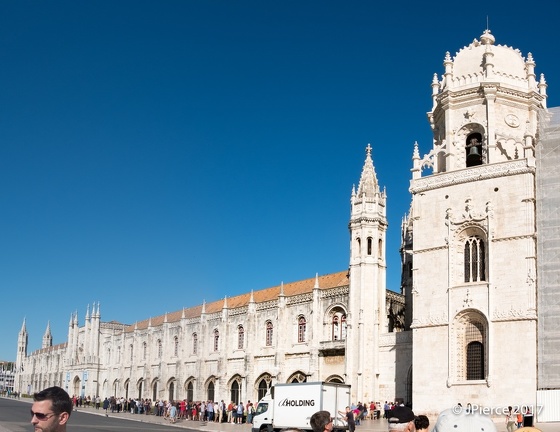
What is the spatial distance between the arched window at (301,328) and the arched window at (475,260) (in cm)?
1506

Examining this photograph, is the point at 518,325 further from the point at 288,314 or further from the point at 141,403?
the point at 141,403

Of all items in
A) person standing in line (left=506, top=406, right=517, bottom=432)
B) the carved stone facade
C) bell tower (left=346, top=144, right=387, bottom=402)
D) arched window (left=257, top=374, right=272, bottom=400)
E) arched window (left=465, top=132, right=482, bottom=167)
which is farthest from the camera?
arched window (left=257, top=374, right=272, bottom=400)

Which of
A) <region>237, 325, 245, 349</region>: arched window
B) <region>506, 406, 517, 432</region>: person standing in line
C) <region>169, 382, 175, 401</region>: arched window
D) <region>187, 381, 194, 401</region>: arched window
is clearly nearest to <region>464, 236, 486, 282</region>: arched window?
<region>506, 406, 517, 432</region>: person standing in line

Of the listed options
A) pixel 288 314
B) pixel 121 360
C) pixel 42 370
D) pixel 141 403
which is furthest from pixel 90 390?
pixel 288 314

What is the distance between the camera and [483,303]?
32.7 meters

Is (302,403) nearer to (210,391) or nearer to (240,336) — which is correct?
(240,336)

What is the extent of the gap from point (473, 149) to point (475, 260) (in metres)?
5.42

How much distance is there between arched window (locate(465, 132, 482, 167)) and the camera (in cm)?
3569

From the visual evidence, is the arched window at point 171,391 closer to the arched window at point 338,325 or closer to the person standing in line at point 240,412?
the person standing in line at point 240,412

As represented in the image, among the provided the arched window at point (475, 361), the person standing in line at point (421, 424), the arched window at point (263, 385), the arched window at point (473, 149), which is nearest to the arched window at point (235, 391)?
the arched window at point (263, 385)

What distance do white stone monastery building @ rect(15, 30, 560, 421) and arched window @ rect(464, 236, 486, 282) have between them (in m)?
0.05

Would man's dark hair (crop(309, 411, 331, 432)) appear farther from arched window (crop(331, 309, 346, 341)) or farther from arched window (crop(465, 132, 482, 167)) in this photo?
arched window (crop(331, 309, 346, 341))

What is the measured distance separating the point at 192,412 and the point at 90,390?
99.9 feet

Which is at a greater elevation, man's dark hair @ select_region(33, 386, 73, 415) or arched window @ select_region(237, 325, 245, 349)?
arched window @ select_region(237, 325, 245, 349)
